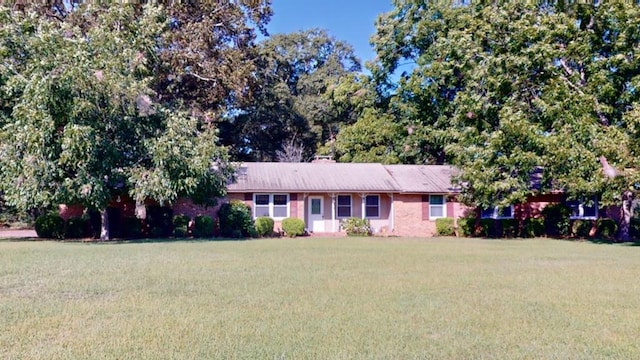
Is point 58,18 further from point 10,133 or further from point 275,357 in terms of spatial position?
point 275,357

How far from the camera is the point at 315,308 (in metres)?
8.43

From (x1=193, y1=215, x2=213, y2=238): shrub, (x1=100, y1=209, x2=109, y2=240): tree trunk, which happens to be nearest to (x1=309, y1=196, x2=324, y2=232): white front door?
(x1=193, y1=215, x2=213, y2=238): shrub

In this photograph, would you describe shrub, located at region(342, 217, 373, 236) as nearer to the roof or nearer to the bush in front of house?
the roof

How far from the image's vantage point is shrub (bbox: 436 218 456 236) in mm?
27438

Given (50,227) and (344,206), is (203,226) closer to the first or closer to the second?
(50,227)

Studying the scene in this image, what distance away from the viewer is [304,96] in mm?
46219

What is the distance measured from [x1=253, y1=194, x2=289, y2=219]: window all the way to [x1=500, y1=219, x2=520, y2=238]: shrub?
1090 centimetres

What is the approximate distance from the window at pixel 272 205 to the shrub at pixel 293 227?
4.26 ft

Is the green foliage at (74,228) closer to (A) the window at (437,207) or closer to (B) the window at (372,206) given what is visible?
(B) the window at (372,206)

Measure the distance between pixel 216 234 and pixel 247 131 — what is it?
1680 centimetres

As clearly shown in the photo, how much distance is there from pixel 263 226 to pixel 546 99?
44.9ft

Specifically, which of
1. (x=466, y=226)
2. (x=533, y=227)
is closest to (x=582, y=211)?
(x=533, y=227)

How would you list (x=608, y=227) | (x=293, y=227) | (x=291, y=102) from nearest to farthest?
1. (x=293, y=227)
2. (x=608, y=227)
3. (x=291, y=102)


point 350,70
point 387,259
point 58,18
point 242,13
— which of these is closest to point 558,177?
point 387,259
